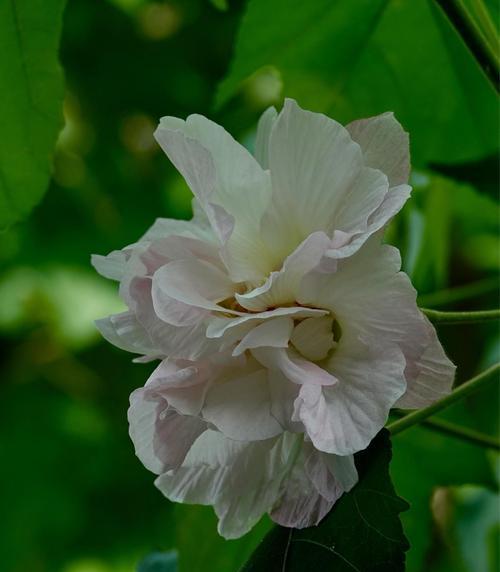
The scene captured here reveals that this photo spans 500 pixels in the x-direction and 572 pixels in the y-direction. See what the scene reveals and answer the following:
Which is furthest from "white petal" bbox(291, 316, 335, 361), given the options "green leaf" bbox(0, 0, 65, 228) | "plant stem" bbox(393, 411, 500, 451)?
"green leaf" bbox(0, 0, 65, 228)

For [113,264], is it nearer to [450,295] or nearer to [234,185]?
[234,185]

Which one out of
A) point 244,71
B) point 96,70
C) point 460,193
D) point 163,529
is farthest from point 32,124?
point 96,70

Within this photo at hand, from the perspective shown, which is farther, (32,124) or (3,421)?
(3,421)

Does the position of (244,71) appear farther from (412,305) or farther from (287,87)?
(412,305)

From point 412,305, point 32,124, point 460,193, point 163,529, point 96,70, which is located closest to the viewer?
point 412,305

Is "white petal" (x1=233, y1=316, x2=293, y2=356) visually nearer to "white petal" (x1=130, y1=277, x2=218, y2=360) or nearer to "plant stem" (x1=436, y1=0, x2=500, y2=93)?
"white petal" (x1=130, y1=277, x2=218, y2=360)

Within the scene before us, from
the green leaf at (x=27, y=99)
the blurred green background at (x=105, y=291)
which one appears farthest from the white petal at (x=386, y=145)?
the blurred green background at (x=105, y=291)

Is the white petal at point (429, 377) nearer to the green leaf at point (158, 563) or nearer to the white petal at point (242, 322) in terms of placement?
the white petal at point (242, 322)
